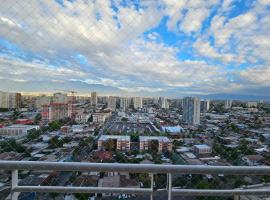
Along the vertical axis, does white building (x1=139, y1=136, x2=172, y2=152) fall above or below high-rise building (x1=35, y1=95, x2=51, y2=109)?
below

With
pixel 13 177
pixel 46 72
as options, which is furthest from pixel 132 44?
pixel 13 177

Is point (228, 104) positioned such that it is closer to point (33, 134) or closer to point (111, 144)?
point (111, 144)

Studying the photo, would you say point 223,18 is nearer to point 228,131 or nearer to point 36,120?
point 228,131

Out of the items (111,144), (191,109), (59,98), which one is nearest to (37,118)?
(59,98)

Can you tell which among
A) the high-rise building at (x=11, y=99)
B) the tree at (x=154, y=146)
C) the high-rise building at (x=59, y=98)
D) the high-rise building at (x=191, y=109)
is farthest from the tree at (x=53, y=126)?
the high-rise building at (x=191, y=109)

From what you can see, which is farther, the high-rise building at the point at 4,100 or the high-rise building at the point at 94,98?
the high-rise building at the point at 94,98

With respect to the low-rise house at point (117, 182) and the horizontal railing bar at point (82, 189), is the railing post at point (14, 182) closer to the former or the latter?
the horizontal railing bar at point (82, 189)

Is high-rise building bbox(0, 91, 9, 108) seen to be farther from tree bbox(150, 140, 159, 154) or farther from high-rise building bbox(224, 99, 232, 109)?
high-rise building bbox(224, 99, 232, 109)

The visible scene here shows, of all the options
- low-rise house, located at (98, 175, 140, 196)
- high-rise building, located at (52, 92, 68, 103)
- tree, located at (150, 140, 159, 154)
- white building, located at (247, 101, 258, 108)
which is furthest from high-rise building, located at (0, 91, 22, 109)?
white building, located at (247, 101, 258, 108)
